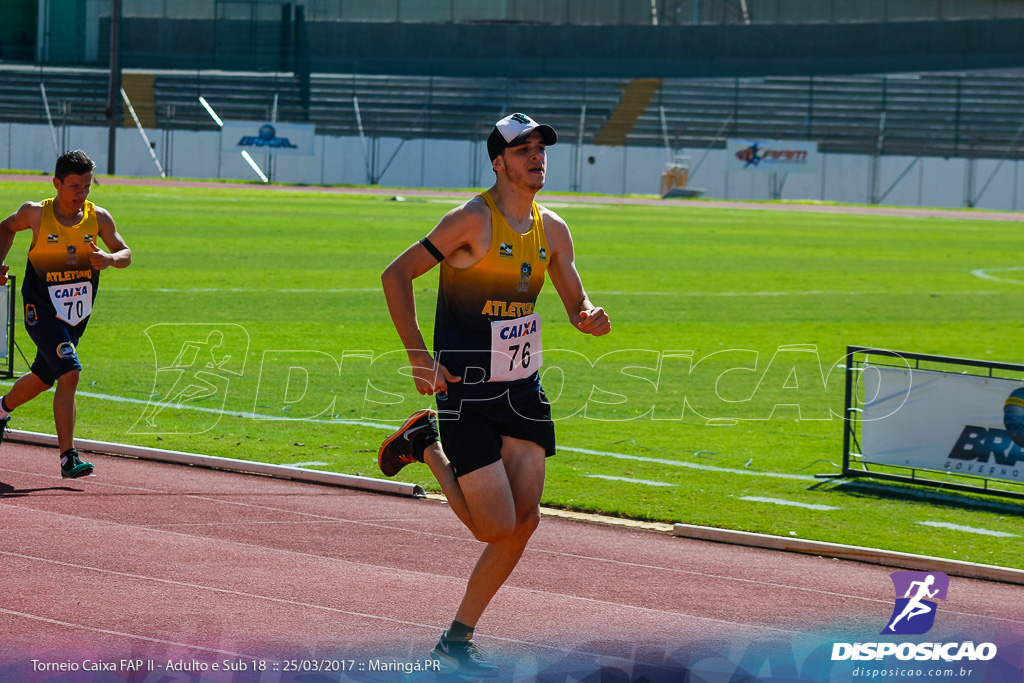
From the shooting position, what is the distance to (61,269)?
8.19 metres

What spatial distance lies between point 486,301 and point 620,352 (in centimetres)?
1032

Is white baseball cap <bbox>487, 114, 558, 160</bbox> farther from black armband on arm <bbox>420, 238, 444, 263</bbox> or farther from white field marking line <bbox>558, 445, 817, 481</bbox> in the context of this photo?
white field marking line <bbox>558, 445, 817, 481</bbox>

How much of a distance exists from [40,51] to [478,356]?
6077cm

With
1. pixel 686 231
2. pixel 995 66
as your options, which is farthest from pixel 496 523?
pixel 995 66

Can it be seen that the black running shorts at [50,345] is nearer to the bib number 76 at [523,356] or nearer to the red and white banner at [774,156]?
the bib number 76 at [523,356]

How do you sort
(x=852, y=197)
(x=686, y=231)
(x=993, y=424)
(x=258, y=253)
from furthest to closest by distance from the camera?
(x=852, y=197) < (x=686, y=231) < (x=258, y=253) < (x=993, y=424)

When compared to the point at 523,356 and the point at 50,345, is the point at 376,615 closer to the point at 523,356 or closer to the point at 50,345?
the point at 523,356

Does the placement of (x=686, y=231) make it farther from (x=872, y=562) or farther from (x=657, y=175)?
(x=872, y=562)

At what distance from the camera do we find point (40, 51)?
59781mm

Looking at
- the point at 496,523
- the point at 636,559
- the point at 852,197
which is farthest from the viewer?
the point at 852,197

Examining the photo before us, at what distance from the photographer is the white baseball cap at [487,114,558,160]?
5012 mm

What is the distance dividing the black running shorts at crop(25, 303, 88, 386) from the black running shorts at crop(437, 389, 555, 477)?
3.94m

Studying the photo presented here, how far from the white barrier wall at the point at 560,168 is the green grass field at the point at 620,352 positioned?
19670mm

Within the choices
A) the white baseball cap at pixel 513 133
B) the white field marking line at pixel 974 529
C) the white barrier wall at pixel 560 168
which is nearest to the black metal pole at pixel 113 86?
the white barrier wall at pixel 560 168
